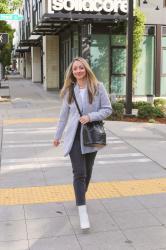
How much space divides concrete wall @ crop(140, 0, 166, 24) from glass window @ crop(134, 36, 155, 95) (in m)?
0.74

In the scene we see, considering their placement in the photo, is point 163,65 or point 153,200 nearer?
point 153,200

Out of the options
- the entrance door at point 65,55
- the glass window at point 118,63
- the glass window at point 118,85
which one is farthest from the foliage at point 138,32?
the entrance door at point 65,55

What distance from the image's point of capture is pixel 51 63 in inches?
1121

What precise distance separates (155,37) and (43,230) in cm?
1690

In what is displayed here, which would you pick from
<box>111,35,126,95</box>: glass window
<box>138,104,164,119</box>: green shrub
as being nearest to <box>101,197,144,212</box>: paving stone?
<box>138,104,164,119</box>: green shrub

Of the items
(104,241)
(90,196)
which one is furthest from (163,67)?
(104,241)

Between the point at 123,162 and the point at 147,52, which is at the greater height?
the point at 147,52

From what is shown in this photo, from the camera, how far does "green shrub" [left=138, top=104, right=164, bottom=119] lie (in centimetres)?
1369

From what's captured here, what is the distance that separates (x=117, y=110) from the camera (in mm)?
13562

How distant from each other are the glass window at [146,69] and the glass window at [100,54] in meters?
1.44

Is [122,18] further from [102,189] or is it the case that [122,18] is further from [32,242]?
[32,242]

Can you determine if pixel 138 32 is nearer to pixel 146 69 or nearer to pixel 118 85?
pixel 146 69

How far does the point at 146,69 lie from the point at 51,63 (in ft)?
28.8

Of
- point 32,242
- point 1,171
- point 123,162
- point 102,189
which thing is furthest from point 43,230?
point 123,162
